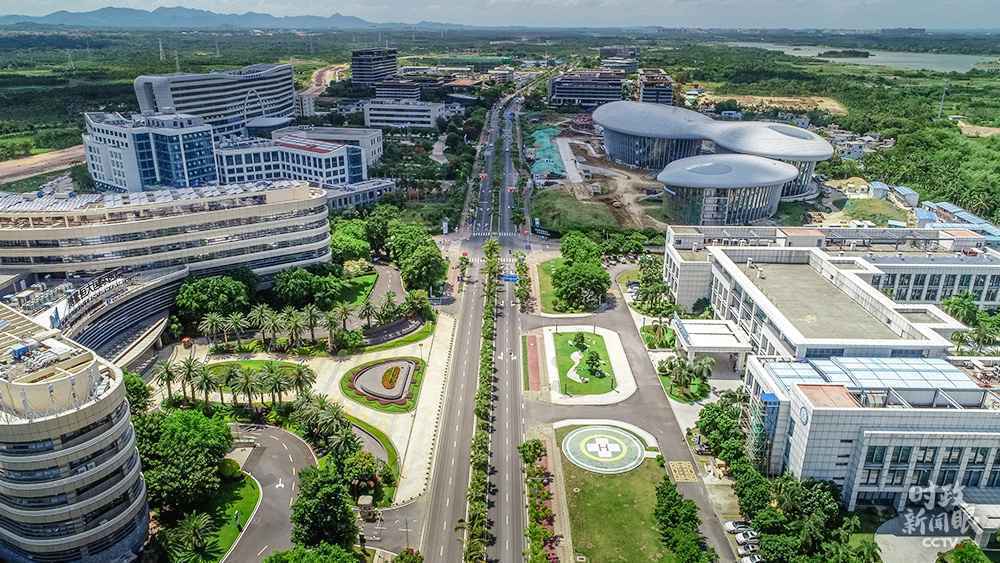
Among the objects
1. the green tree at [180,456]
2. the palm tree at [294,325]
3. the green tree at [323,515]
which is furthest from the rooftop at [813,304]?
the green tree at [180,456]

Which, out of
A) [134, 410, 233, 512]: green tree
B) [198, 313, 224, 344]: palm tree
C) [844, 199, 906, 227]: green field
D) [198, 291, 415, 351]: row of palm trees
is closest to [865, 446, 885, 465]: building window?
[134, 410, 233, 512]: green tree

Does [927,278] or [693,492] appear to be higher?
[927,278]

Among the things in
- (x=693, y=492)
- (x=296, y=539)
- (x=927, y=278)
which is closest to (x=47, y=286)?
(x=296, y=539)

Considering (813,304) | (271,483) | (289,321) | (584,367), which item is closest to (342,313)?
(289,321)

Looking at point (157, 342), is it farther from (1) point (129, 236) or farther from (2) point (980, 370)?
(2) point (980, 370)

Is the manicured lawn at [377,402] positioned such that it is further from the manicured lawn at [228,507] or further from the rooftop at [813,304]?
the rooftop at [813,304]

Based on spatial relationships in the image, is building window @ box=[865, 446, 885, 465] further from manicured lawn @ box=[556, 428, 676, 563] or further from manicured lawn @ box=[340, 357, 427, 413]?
manicured lawn @ box=[340, 357, 427, 413]

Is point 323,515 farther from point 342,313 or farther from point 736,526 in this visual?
point 342,313
